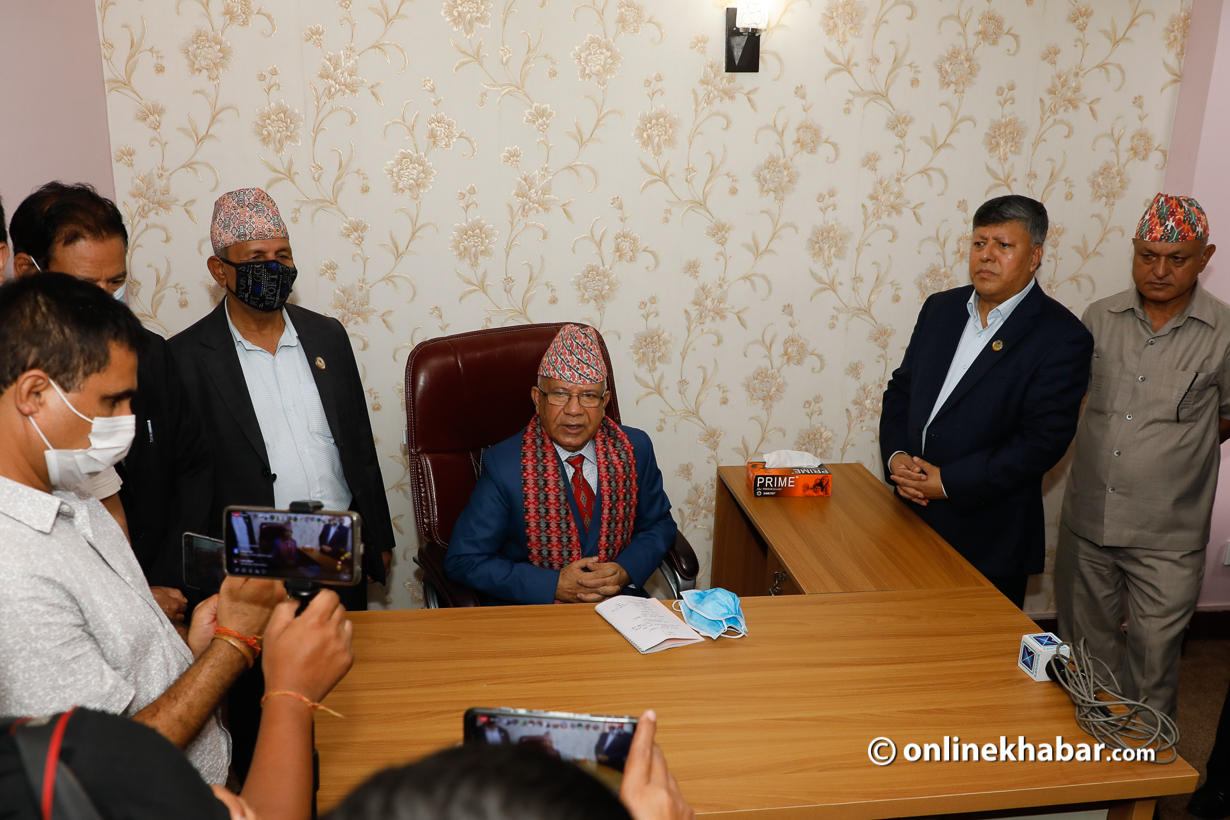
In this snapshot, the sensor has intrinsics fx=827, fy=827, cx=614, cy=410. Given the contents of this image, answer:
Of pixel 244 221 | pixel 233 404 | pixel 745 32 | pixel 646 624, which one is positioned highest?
pixel 745 32

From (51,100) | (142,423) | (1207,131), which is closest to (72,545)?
(142,423)

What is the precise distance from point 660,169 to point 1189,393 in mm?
1799

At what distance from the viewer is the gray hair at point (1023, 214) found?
8.08ft

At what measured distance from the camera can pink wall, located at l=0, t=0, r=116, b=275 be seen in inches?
80.4

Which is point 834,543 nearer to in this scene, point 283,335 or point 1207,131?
point 283,335

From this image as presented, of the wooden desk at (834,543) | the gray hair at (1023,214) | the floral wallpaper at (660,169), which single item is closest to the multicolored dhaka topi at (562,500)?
the wooden desk at (834,543)

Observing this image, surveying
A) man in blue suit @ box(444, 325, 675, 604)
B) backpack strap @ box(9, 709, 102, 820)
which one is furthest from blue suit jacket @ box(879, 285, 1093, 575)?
backpack strap @ box(9, 709, 102, 820)

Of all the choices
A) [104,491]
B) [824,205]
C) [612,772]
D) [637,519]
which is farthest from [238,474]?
[824,205]

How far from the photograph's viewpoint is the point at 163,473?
1.94 m

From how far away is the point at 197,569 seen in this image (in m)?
1.40

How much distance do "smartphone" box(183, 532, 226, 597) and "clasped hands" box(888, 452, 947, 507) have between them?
1.92 metres

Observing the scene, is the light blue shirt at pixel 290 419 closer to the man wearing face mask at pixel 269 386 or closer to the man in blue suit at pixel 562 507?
the man wearing face mask at pixel 269 386

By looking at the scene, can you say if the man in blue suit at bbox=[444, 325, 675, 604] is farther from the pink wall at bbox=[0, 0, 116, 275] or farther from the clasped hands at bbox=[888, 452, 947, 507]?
the pink wall at bbox=[0, 0, 116, 275]

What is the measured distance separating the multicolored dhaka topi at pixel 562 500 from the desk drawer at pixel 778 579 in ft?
1.41
